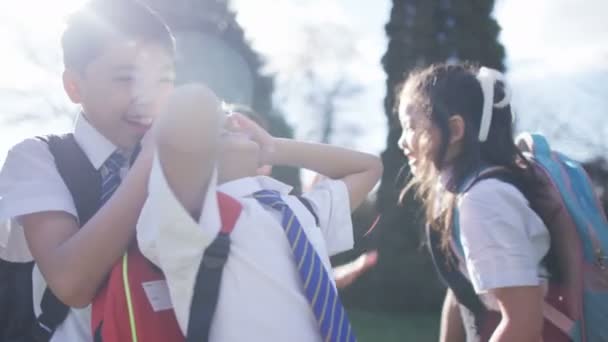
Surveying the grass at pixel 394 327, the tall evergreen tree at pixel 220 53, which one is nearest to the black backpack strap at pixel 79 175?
the grass at pixel 394 327

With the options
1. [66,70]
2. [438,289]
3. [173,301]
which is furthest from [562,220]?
[438,289]

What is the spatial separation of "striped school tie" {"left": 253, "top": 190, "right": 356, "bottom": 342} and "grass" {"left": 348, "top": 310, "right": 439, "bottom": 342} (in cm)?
747

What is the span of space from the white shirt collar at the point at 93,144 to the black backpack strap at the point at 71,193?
0.02m

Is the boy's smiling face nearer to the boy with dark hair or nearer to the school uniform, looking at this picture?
the boy with dark hair

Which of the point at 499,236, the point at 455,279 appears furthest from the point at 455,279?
the point at 499,236

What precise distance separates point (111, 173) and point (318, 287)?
0.52m

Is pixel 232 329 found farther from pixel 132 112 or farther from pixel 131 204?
pixel 132 112

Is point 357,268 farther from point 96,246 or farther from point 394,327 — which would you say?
point 394,327

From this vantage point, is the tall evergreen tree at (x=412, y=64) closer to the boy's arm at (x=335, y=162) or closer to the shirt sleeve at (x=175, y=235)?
the boy's arm at (x=335, y=162)

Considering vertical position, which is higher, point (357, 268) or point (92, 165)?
point (92, 165)

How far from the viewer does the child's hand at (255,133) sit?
1609 millimetres

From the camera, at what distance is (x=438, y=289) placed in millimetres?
10625

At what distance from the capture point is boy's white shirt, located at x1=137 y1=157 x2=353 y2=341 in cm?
125

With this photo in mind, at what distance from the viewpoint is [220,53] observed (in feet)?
53.6
